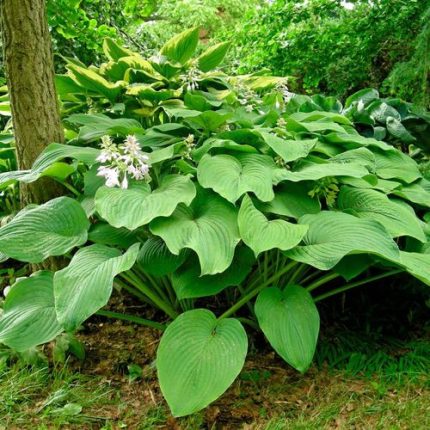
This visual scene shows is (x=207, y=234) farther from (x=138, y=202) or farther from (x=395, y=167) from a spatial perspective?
(x=395, y=167)

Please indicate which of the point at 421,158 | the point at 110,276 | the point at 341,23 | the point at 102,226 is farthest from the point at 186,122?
the point at 341,23

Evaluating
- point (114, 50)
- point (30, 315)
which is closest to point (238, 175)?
point (30, 315)

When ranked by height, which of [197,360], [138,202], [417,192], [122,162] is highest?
[122,162]

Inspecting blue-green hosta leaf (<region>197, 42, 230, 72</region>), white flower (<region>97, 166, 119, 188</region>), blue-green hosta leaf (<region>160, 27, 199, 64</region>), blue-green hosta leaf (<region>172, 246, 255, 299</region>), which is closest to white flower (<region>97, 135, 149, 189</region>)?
white flower (<region>97, 166, 119, 188</region>)

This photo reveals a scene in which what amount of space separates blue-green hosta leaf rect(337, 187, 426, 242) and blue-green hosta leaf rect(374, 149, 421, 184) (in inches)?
14.6

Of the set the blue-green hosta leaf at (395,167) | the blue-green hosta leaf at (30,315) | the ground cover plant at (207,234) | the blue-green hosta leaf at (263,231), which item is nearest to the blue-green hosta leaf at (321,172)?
the ground cover plant at (207,234)

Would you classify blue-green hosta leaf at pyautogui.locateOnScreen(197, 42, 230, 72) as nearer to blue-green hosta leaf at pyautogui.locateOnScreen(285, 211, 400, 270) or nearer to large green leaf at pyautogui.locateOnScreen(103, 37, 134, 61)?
large green leaf at pyautogui.locateOnScreen(103, 37, 134, 61)

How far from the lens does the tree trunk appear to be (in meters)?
2.04

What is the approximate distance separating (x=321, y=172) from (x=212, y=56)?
62.3 inches

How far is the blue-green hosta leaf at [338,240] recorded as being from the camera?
1.58 m

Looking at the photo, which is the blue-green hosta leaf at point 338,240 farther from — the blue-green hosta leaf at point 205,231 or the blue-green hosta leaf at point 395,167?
the blue-green hosta leaf at point 395,167

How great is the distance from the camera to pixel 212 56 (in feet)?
10.3

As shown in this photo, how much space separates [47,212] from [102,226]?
0.25m

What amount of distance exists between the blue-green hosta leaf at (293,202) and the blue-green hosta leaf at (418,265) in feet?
1.38
